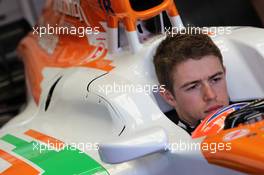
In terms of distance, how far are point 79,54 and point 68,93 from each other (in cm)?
29

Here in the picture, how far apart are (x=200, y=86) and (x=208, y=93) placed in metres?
0.04

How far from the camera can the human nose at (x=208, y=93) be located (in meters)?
1.53

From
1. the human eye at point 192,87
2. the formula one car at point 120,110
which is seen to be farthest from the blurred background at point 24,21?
the human eye at point 192,87

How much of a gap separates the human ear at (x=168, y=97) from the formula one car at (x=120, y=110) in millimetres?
38

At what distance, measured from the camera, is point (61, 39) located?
7.57ft

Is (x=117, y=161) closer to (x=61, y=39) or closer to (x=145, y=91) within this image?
(x=145, y=91)

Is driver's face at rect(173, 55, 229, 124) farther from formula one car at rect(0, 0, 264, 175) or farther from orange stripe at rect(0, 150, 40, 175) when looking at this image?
orange stripe at rect(0, 150, 40, 175)

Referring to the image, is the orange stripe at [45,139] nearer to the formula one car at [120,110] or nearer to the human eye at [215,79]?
the formula one car at [120,110]

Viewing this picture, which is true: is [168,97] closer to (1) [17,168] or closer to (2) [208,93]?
(2) [208,93]

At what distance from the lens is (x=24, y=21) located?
3592mm

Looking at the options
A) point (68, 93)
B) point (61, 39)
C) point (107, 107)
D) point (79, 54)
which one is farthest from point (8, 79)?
point (107, 107)

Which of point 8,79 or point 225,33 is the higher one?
point 225,33

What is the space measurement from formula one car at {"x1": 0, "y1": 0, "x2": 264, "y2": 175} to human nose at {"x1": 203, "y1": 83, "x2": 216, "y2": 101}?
0.08 m

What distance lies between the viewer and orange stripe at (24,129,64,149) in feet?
5.48
